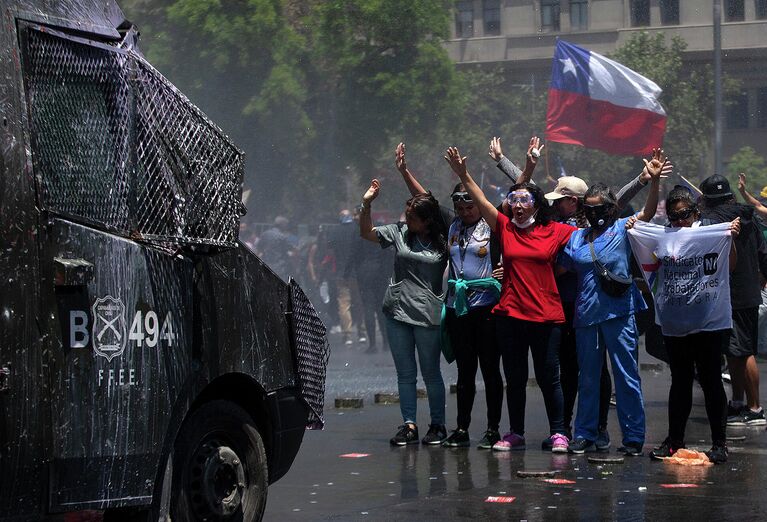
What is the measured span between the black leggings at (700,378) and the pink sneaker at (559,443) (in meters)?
0.74

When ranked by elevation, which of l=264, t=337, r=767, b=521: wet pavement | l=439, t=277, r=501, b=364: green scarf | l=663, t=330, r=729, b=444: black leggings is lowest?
l=264, t=337, r=767, b=521: wet pavement

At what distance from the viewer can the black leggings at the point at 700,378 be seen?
8852mm

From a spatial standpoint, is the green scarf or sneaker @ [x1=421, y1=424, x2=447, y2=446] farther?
sneaker @ [x1=421, y1=424, x2=447, y2=446]

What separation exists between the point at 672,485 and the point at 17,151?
4.44 m

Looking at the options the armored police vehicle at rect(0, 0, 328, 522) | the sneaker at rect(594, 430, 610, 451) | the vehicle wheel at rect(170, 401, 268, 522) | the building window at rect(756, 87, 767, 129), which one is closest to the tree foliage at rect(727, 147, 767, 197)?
the building window at rect(756, 87, 767, 129)

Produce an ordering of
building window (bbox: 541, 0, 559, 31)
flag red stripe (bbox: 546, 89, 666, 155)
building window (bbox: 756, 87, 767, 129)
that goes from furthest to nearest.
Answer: building window (bbox: 756, 87, 767, 129), building window (bbox: 541, 0, 559, 31), flag red stripe (bbox: 546, 89, 666, 155)

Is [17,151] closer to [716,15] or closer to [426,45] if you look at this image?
[716,15]

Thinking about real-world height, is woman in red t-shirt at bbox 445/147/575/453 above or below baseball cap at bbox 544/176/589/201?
below

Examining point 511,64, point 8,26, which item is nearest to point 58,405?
point 8,26

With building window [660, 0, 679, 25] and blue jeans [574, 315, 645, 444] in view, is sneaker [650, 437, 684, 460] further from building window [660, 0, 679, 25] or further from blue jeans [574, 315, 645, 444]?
building window [660, 0, 679, 25]

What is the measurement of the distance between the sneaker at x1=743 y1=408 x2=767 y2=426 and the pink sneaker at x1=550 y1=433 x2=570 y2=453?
81.7 inches

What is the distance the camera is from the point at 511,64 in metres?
61.0

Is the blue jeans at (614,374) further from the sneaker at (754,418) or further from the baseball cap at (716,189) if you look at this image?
the sneaker at (754,418)

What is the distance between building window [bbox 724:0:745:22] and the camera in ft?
192
